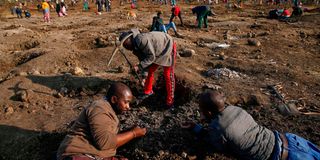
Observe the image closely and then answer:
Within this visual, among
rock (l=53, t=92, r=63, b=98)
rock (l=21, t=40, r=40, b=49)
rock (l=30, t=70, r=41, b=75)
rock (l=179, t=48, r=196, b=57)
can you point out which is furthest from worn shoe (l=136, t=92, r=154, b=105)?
rock (l=21, t=40, r=40, b=49)

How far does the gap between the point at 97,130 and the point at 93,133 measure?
50mm

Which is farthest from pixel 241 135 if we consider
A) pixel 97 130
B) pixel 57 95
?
pixel 57 95

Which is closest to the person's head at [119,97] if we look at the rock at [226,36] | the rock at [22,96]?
the rock at [22,96]

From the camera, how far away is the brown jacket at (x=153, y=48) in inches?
180

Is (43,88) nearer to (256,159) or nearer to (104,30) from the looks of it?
(256,159)

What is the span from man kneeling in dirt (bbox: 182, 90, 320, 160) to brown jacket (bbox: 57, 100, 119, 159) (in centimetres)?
92

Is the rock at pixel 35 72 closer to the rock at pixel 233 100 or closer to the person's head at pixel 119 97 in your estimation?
the rock at pixel 233 100

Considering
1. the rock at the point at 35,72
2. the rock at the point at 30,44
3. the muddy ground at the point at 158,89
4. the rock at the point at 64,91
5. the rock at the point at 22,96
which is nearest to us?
the muddy ground at the point at 158,89

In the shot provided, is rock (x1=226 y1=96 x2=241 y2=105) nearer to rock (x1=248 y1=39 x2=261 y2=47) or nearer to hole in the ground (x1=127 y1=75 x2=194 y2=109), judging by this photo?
hole in the ground (x1=127 y1=75 x2=194 y2=109)

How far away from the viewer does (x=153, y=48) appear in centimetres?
466

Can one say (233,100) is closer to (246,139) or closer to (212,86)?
(212,86)

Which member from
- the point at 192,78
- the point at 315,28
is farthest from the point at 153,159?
the point at 315,28

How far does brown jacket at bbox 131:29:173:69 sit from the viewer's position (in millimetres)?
4578

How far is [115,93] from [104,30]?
9958 millimetres
